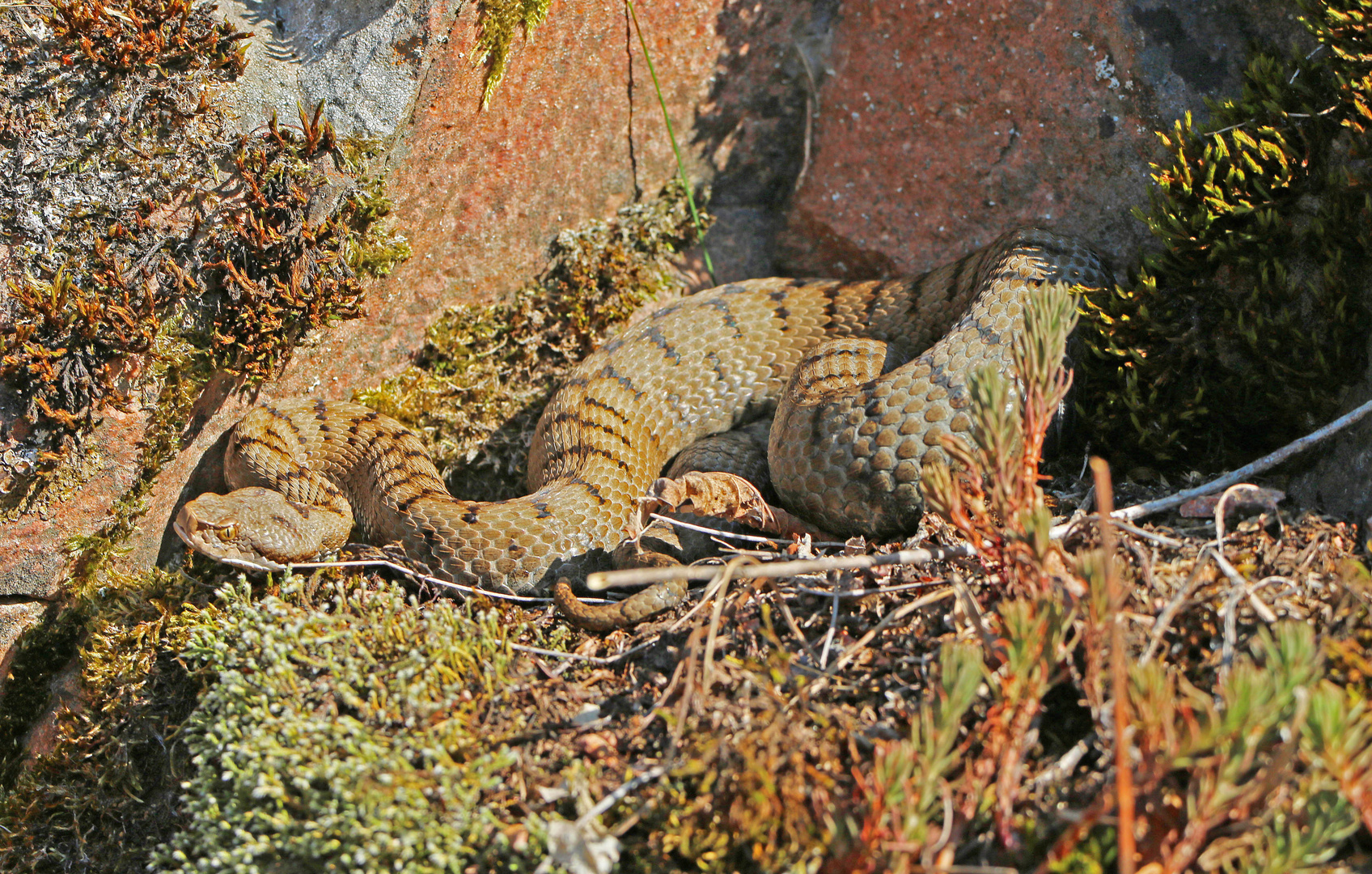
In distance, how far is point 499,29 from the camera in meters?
4.85

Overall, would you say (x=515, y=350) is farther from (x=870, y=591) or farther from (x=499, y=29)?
(x=870, y=591)

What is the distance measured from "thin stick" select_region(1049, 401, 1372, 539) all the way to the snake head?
132 inches

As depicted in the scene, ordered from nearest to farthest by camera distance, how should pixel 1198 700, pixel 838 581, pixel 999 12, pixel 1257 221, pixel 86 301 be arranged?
pixel 1198 700 < pixel 838 581 < pixel 1257 221 < pixel 86 301 < pixel 999 12

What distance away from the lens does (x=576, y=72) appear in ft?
16.9

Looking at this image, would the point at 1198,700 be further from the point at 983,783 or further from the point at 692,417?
the point at 692,417

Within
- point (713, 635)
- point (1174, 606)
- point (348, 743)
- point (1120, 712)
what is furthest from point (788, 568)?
point (348, 743)

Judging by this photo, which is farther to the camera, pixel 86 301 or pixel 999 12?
pixel 999 12

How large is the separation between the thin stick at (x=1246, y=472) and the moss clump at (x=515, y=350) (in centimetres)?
298

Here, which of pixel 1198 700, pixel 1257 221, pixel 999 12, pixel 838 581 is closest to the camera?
pixel 1198 700

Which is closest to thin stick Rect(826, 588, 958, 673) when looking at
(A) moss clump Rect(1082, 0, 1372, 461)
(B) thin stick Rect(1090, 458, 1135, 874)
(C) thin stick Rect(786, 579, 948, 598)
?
(C) thin stick Rect(786, 579, 948, 598)

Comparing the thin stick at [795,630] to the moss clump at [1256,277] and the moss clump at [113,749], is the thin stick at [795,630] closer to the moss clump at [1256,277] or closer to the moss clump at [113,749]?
the moss clump at [1256,277]

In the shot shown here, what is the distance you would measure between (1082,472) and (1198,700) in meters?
1.67

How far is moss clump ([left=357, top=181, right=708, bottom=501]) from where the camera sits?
5.09m

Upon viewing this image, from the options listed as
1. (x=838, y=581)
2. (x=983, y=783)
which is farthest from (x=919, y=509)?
(x=983, y=783)
